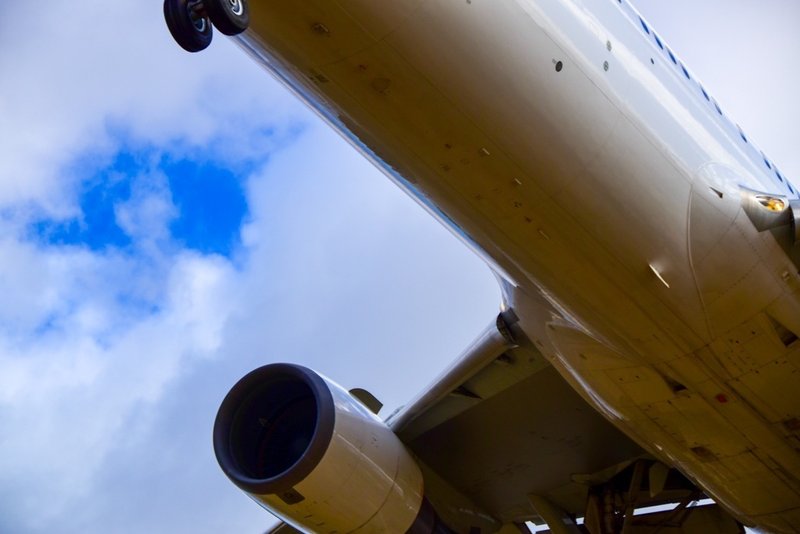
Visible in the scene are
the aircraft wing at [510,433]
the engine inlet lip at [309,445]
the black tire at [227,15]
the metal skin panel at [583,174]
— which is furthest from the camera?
the aircraft wing at [510,433]

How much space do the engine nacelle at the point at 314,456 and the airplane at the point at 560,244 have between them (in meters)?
0.02

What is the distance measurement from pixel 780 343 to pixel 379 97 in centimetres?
371

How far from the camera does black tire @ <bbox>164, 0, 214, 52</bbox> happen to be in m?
4.97

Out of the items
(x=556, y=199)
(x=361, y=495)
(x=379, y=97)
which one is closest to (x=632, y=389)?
(x=556, y=199)

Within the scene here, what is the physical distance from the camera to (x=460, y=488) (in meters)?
11.3

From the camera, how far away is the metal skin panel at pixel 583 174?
5.77 m

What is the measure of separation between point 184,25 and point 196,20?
9 cm

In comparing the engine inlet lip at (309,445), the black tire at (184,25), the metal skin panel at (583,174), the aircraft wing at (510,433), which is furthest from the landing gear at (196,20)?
the aircraft wing at (510,433)

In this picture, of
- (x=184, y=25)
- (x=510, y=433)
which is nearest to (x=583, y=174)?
(x=184, y=25)

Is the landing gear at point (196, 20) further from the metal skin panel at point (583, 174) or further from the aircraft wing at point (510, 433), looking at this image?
the aircraft wing at point (510, 433)

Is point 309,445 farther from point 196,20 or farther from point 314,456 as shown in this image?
point 196,20

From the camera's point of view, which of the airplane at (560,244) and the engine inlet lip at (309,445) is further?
A: the engine inlet lip at (309,445)

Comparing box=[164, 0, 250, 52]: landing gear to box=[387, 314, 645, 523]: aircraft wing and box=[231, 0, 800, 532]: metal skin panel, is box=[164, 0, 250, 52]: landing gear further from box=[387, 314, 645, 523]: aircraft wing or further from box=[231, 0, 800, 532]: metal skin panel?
box=[387, 314, 645, 523]: aircraft wing

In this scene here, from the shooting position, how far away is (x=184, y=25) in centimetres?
496
